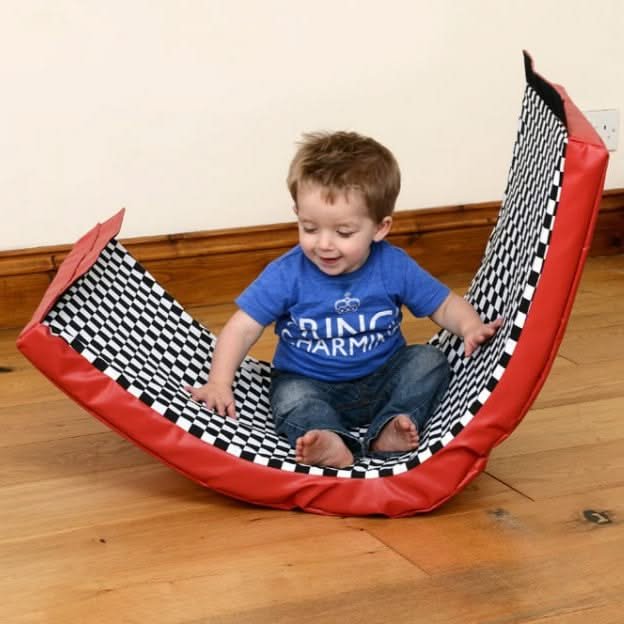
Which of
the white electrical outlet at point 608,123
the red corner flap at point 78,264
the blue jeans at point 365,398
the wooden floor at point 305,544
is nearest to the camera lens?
the wooden floor at point 305,544

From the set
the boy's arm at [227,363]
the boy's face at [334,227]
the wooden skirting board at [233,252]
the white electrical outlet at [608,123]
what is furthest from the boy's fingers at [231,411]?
the white electrical outlet at [608,123]

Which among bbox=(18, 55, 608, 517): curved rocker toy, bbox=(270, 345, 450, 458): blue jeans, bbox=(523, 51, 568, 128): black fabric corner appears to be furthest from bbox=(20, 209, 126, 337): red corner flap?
bbox=(523, 51, 568, 128): black fabric corner

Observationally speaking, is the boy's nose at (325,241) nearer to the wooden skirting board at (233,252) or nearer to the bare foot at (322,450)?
the bare foot at (322,450)

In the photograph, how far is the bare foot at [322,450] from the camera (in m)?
1.41

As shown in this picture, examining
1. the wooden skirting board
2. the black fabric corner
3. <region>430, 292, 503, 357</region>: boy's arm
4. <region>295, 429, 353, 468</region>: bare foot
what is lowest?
the wooden skirting board

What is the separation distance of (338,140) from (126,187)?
92 cm

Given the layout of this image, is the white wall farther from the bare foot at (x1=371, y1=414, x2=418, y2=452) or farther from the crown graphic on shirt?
the bare foot at (x1=371, y1=414, x2=418, y2=452)

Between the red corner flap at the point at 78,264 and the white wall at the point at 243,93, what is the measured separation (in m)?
0.67

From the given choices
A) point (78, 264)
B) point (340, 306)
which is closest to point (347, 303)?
point (340, 306)

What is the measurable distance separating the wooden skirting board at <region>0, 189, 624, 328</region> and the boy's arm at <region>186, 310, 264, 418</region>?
2.89 ft

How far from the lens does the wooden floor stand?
1.17 metres

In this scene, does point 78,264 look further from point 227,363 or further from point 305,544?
point 305,544

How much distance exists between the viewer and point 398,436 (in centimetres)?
147

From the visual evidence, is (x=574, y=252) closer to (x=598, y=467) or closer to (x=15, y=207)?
(x=598, y=467)
